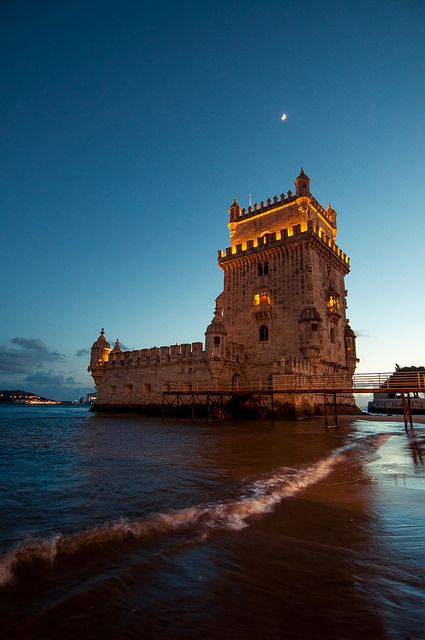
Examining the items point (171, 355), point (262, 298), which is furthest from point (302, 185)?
point (171, 355)

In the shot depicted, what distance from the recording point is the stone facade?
2733cm

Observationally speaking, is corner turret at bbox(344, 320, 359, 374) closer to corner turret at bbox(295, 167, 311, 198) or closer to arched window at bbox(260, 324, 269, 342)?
arched window at bbox(260, 324, 269, 342)

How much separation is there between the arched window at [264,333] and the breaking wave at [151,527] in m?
24.3

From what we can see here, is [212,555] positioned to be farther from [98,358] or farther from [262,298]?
[98,358]

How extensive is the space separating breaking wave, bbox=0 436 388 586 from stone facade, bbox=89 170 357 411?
19.1 meters

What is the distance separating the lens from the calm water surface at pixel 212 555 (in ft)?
8.02

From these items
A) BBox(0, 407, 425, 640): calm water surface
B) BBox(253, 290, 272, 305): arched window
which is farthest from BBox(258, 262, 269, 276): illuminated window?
BBox(0, 407, 425, 640): calm water surface

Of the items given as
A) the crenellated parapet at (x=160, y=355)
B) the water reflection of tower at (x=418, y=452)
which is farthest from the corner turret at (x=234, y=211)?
the water reflection of tower at (x=418, y=452)

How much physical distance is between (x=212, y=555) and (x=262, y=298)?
1115 inches

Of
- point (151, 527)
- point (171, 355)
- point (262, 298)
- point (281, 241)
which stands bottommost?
point (151, 527)

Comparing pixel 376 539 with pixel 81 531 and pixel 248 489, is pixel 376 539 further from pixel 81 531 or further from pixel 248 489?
pixel 81 531

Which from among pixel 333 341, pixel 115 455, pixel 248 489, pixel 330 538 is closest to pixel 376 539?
pixel 330 538

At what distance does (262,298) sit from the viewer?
1227 inches

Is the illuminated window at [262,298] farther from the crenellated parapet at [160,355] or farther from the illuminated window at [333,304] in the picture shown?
the crenellated parapet at [160,355]
